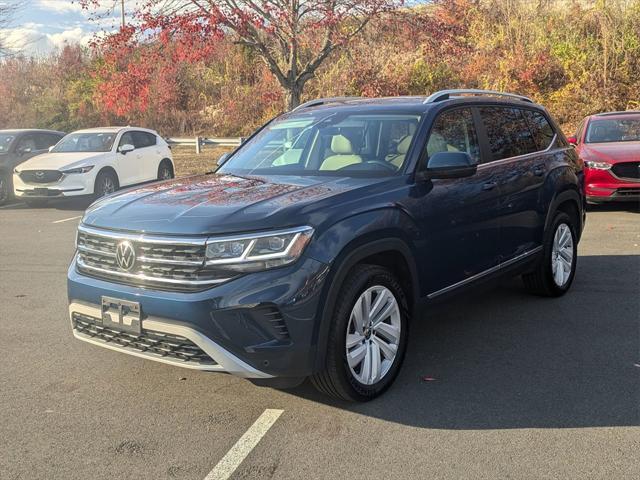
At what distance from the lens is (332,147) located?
4812 millimetres

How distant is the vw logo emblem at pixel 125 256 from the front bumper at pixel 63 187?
9.81 metres

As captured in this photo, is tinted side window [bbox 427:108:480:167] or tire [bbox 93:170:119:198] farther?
tire [bbox 93:170:119:198]

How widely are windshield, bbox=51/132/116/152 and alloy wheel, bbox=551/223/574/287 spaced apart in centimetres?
1040

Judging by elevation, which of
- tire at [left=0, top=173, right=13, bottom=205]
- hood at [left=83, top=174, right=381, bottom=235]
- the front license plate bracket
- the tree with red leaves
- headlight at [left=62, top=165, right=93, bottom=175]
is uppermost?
the tree with red leaves

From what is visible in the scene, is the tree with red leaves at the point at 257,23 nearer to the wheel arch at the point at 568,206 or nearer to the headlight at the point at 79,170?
the headlight at the point at 79,170

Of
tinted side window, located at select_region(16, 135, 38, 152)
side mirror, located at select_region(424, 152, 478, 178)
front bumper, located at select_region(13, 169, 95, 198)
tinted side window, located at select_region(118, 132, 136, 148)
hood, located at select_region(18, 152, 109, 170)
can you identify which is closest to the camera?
side mirror, located at select_region(424, 152, 478, 178)

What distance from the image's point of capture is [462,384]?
4.15m

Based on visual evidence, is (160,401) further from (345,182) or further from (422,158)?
(422,158)

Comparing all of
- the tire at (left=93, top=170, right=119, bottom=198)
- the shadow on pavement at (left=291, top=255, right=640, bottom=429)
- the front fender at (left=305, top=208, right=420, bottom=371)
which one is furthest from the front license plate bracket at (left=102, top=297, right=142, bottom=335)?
the tire at (left=93, top=170, right=119, bottom=198)

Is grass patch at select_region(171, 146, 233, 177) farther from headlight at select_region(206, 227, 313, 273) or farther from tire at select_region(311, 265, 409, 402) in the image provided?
headlight at select_region(206, 227, 313, 273)

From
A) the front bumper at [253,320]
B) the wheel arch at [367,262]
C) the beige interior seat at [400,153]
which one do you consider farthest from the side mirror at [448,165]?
the front bumper at [253,320]

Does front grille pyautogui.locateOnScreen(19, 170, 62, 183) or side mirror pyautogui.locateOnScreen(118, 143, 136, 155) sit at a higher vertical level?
side mirror pyautogui.locateOnScreen(118, 143, 136, 155)

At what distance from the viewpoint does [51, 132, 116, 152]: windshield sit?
14.0 metres

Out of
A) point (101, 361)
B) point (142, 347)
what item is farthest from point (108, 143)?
point (142, 347)
